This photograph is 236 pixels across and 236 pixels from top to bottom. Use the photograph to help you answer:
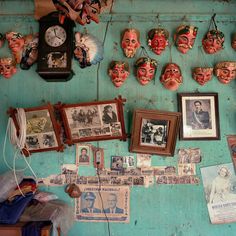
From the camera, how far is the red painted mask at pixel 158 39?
1.57 metres

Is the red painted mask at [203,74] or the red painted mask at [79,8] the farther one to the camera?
the red painted mask at [203,74]

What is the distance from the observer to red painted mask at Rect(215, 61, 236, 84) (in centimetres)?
155

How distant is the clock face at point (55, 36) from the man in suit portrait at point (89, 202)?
0.81 meters

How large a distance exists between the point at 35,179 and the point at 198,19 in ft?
4.12

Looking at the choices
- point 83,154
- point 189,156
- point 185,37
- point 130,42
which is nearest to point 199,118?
point 189,156

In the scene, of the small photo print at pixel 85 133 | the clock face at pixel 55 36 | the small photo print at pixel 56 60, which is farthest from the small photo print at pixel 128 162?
the clock face at pixel 55 36

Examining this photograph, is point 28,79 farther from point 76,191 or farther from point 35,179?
point 76,191

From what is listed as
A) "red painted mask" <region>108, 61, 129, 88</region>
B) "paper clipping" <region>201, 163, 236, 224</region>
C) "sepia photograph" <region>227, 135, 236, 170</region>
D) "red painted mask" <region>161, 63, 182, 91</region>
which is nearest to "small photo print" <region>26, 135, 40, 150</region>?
"red painted mask" <region>108, 61, 129, 88</region>

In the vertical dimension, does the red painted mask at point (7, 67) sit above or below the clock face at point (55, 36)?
below

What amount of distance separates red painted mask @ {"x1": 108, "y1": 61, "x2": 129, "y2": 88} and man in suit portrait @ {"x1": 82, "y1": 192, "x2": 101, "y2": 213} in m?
0.60

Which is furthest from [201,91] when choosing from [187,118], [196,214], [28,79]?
[28,79]

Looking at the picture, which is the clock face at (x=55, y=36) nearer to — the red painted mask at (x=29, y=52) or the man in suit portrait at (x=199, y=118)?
the red painted mask at (x=29, y=52)

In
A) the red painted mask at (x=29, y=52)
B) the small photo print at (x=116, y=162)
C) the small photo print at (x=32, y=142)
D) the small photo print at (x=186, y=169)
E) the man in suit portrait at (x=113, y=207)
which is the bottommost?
the man in suit portrait at (x=113, y=207)

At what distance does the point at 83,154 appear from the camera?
1.57 m
